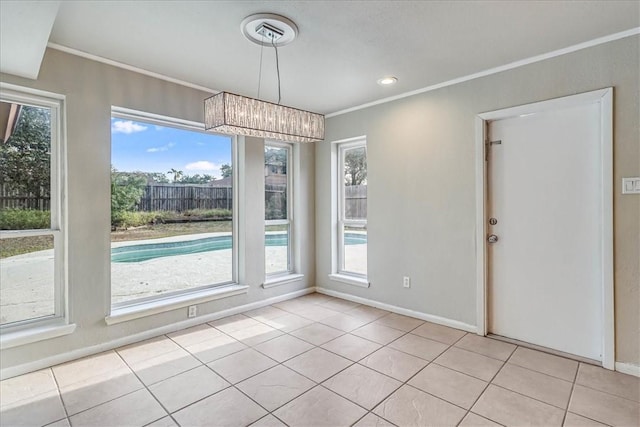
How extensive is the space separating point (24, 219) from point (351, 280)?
3244 mm

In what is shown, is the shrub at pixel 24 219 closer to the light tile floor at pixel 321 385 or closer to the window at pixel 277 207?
the light tile floor at pixel 321 385

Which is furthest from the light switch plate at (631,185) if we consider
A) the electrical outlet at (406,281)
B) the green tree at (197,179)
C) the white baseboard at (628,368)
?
the green tree at (197,179)

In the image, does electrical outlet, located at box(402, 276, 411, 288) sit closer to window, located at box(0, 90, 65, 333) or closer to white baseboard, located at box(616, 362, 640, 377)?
white baseboard, located at box(616, 362, 640, 377)

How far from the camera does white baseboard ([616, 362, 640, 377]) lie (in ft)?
7.66

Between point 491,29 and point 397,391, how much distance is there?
8.35 feet

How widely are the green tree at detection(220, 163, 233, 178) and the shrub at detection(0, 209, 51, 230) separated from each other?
1.62 metres

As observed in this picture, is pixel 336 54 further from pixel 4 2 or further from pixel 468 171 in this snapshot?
pixel 4 2

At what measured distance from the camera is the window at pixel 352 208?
4223 mm

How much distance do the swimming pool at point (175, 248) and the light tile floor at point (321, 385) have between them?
31.0 inches

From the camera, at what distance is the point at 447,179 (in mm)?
3295

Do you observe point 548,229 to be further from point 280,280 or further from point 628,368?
point 280,280

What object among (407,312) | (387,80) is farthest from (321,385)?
(387,80)

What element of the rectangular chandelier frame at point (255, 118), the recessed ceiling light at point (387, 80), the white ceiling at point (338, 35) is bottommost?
the rectangular chandelier frame at point (255, 118)

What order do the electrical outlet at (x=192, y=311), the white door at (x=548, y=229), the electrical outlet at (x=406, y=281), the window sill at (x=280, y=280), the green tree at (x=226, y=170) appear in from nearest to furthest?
1. the white door at (x=548, y=229)
2. the electrical outlet at (x=192, y=311)
3. the electrical outlet at (x=406, y=281)
4. the green tree at (x=226, y=170)
5. the window sill at (x=280, y=280)
